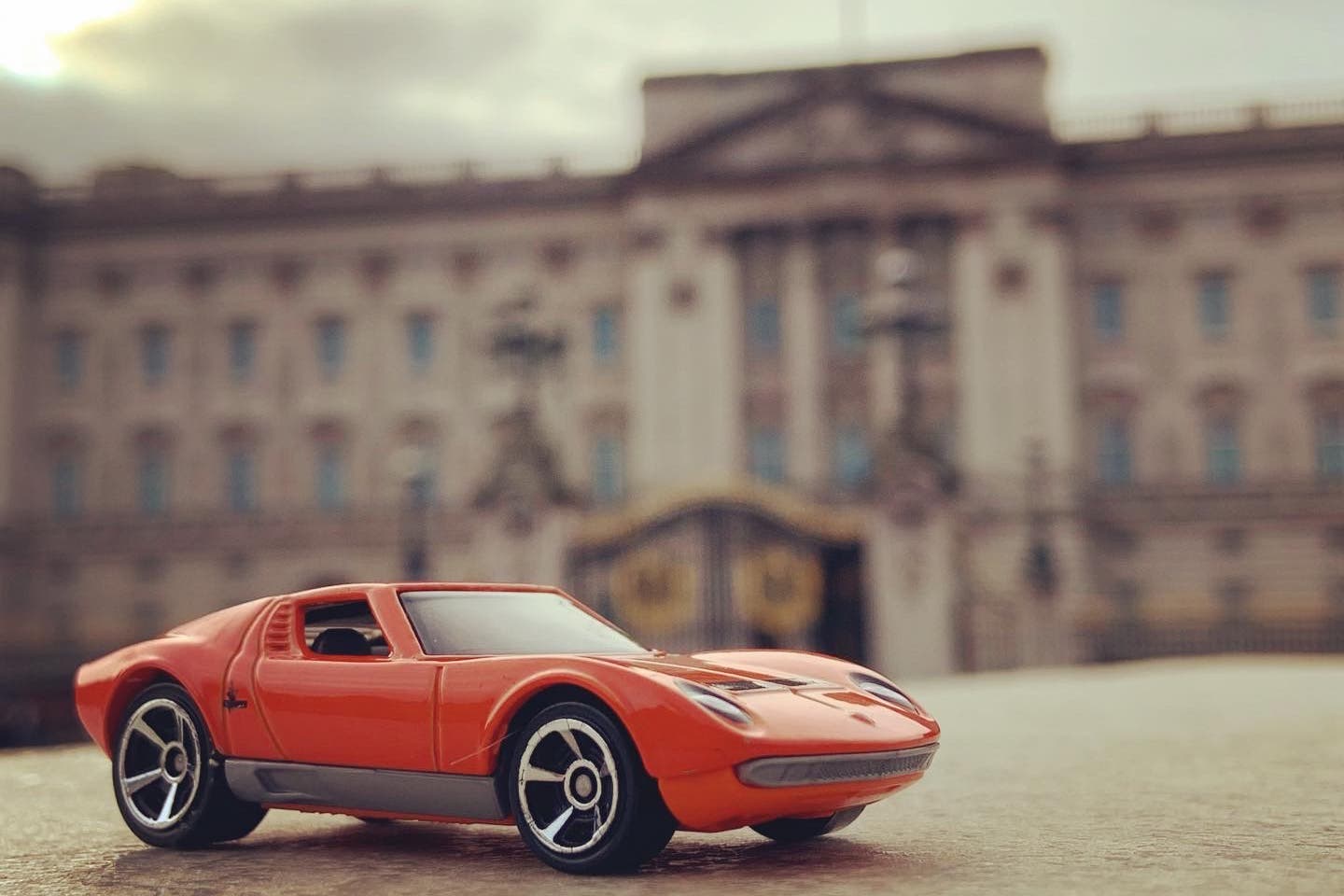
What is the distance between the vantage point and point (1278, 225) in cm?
4534

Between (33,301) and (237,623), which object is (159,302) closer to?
(33,301)

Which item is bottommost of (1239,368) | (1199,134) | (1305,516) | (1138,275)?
(1305,516)

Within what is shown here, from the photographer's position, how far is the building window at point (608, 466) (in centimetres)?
4838

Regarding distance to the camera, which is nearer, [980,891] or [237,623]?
[980,891]

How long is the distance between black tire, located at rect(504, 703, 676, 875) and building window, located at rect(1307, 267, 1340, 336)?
44.0m

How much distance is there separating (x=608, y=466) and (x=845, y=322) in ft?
29.2

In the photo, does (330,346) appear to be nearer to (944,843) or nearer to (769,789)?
(944,843)

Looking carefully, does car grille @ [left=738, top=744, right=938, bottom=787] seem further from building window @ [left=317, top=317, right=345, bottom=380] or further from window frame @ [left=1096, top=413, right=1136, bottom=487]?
building window @ [left=317, top=317, right=345, bottom=380]

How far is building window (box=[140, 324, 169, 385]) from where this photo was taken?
5231 cm

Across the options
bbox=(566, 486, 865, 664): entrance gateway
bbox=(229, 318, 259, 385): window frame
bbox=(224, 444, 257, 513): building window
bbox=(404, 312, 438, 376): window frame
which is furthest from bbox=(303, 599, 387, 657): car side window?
bbox=(229, 318, 259, 385): window frame

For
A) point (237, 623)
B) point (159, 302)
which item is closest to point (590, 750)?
point (237, 623)

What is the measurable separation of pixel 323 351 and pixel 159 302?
6.20 metres

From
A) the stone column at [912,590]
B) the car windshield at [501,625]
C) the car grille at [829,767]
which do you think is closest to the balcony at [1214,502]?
the stone column at [912,590]

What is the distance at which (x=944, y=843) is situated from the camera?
673 centimetres
